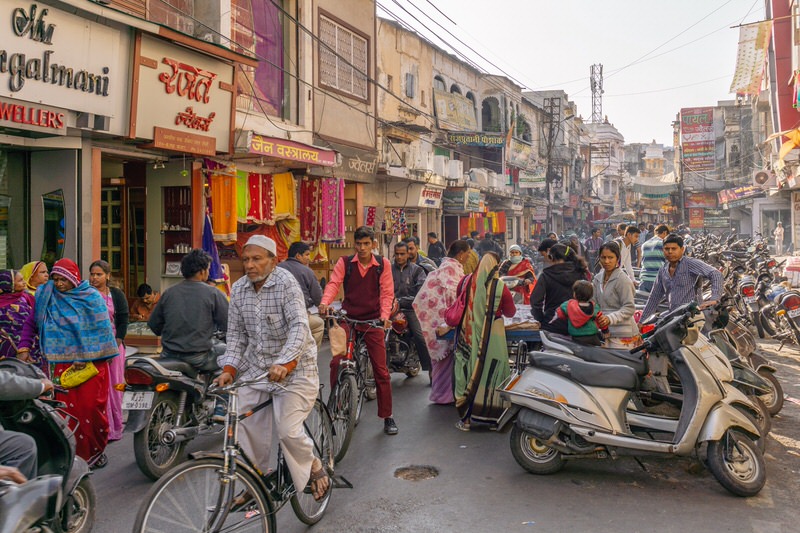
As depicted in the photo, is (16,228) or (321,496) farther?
(16,228)

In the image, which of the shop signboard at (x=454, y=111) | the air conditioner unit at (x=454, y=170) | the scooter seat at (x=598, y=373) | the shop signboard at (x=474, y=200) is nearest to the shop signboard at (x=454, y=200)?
the shop signboard at (x=474, y=200)

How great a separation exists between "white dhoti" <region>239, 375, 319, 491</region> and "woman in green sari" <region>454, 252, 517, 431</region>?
2730 mm

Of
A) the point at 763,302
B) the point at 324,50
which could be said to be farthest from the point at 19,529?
the point at 324,50

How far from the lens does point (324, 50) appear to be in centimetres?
1555

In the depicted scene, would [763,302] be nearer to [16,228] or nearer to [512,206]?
[16,228]

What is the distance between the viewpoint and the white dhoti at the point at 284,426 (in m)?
3.80

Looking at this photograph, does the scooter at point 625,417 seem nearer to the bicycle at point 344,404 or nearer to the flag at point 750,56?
the bicycle at point 344,404

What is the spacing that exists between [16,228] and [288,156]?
478 cm

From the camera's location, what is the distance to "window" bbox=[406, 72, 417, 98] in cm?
2517

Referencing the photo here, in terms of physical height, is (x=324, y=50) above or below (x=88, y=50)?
above

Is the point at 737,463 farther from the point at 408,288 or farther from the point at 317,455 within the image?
the point at 408,288

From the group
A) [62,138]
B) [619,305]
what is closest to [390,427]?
[619,305]

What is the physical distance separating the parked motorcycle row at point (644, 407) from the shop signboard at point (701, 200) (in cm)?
5426

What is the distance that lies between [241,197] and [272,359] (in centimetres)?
876
